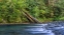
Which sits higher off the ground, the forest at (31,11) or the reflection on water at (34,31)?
the forest at (31,11)

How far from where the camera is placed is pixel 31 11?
112 feet

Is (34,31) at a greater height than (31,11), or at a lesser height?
lesser

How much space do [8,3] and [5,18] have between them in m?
2.22

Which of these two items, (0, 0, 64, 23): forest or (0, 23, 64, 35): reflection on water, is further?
(0, 0, 64, 23): forest

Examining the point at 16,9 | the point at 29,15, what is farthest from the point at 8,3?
the point at 29,15

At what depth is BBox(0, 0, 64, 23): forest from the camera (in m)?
30.1

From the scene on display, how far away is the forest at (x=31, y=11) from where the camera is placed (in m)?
30.1

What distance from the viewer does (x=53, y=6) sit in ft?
122

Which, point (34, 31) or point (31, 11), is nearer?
point (34, 31)

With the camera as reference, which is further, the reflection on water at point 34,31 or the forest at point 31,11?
the forest at point 31,11

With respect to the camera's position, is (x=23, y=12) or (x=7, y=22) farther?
(x=23, y=12)

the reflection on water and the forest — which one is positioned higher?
the forest

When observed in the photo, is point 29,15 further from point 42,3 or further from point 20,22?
point 42,3

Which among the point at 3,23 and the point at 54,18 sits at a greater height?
the point at 54,18
